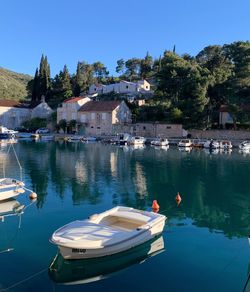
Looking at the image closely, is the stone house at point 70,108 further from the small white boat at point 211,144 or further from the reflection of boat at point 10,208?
the reflection of boat at point 10,208

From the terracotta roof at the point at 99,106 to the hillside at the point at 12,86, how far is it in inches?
2056

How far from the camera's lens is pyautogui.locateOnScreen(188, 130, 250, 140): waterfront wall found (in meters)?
70.5

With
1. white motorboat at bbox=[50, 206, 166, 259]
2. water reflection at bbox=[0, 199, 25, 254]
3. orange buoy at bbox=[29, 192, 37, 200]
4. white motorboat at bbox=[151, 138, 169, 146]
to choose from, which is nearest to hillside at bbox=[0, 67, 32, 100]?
white motorboat at bbox=[151, 138, 169, 146]

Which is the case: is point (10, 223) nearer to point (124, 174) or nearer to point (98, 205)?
point (98, 205)

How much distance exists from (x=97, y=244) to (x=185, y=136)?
65.0 metres

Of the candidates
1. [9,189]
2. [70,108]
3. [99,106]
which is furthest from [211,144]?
[9,189]

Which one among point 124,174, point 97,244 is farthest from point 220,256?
point 124,174

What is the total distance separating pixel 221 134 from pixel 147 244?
60.6 m

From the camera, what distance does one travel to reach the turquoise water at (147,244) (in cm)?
1222

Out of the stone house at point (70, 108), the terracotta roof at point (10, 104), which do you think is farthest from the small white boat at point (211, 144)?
the terracotta roof at point (10, 104)

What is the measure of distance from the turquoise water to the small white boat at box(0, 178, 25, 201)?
→ 82cm

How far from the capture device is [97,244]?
12922 millimetres

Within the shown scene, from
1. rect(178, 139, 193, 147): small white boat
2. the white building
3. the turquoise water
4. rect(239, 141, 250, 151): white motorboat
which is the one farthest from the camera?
the white building

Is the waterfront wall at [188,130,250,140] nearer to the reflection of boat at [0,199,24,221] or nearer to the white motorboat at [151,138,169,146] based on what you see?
the white motorboat at [151,138,169,146]
